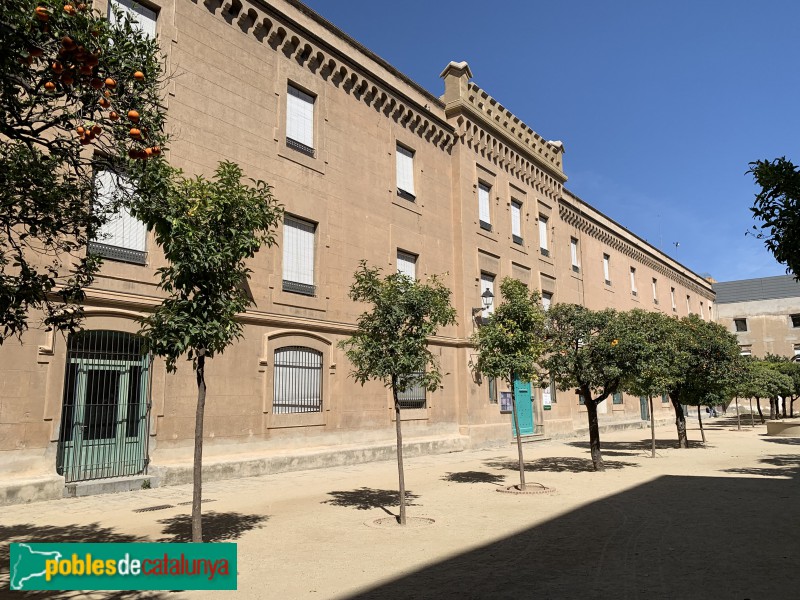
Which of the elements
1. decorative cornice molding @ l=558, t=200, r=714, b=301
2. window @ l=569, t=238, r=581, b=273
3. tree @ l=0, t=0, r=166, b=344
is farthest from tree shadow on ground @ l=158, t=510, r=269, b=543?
window @ l=569, t=238, r=581, b=273

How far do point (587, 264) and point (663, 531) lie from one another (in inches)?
1110

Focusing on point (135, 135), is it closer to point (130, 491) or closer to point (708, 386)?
point (130, 491)

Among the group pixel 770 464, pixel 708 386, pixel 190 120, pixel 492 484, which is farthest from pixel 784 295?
pixel 190 120

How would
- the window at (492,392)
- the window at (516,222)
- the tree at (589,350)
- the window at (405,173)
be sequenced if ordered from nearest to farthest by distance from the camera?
the tree at (589,350), the window at (405,173), the window at (492,392), the window at (516,222)

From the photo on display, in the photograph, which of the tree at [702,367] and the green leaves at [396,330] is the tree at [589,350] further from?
the tree at [702,367]

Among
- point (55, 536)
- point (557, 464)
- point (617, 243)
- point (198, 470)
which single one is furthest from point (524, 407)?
point (198, 470)

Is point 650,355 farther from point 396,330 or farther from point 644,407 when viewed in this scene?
point 644,407

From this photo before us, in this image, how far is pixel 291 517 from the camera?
9.50m

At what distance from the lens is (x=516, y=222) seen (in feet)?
91.2

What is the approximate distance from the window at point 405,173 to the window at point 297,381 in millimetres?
7576

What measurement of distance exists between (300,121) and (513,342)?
9923 millimetres

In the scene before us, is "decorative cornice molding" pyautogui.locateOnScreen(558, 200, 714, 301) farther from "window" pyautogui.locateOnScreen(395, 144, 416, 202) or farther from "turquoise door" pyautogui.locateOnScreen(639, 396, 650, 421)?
"window" pyautogui.locateOnScreen(395, 144, 416, 202)

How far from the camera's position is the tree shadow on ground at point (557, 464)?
16.1 m

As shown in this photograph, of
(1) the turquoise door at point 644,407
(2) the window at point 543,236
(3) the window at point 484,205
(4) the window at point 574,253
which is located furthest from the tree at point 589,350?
(1) the turquoise door at point 644,407
